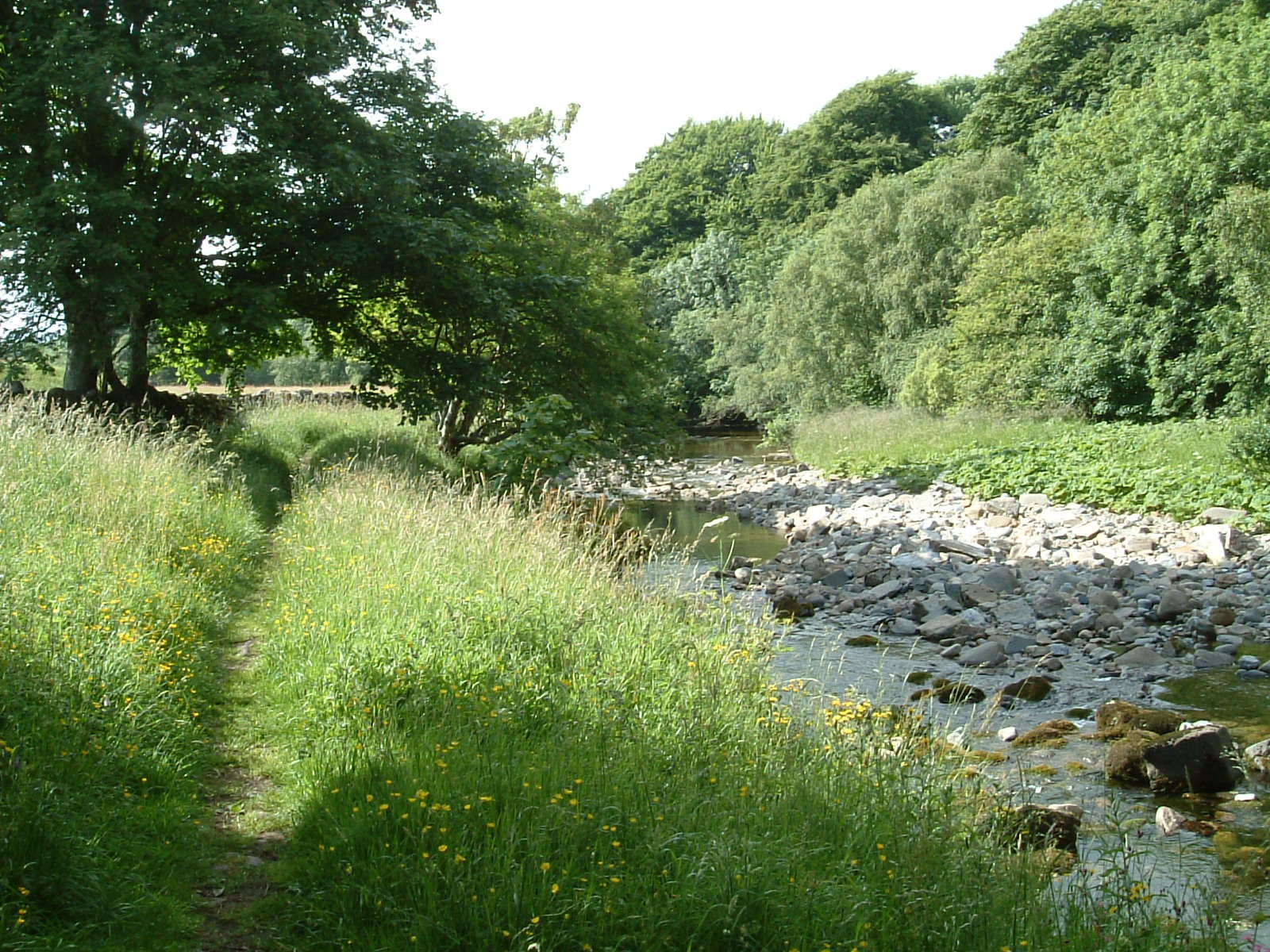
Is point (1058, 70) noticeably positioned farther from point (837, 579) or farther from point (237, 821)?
point (237, 821)

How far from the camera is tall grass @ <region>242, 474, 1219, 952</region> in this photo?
3.50 m

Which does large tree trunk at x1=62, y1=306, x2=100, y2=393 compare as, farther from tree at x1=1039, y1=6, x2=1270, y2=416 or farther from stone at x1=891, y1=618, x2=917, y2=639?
tree at x1=1039, y1=6, x2=1270, y2=416

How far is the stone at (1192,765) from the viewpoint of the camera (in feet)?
21.6

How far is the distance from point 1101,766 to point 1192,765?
0.63 m

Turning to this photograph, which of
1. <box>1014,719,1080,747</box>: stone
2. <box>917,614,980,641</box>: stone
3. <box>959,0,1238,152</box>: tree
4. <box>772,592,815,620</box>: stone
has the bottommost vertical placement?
<box>772,592,815,620</box>: stone

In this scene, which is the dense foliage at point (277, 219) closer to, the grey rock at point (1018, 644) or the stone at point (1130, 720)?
the grey rock at point (1018, 644)

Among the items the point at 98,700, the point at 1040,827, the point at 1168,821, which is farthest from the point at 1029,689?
the point at 98,700

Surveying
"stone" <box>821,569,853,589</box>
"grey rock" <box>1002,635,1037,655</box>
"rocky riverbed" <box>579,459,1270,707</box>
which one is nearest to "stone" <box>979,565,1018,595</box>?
"rocky riverbed" <box>579,459,1270,707</box>

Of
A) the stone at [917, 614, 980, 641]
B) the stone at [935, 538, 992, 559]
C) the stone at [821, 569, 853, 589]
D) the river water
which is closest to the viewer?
the river water

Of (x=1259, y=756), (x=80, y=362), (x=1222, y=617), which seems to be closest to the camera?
(x=1259, y=756)

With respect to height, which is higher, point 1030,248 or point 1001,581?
point 1030,248

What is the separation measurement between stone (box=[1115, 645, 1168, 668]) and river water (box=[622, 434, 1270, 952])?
496mm

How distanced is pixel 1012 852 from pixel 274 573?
6.89m

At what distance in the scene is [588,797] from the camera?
4148mm
